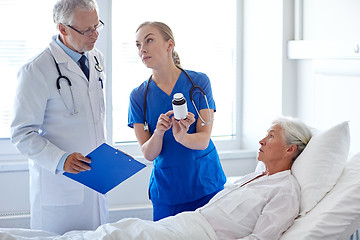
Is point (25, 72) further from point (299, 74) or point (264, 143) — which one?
point (299, 74)

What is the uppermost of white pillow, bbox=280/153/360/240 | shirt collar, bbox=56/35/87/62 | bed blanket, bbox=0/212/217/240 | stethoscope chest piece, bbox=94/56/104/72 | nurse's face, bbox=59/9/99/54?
nurse's face, bbox=59/9/99/54

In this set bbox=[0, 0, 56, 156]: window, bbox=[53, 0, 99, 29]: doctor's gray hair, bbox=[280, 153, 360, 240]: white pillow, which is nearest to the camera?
bbox=[280, 153, 360, 240]: white pillow

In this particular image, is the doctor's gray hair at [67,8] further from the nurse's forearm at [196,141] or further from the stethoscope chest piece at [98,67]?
the nurse's forearm at [196,141]

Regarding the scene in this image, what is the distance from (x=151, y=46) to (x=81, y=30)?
301 mm

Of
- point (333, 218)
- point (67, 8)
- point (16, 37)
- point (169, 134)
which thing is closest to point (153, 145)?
point (169, 134)

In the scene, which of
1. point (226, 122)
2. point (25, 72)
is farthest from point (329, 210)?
point (226, 122)

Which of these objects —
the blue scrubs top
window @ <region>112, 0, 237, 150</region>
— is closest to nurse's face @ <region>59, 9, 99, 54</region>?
the blue scrubs top

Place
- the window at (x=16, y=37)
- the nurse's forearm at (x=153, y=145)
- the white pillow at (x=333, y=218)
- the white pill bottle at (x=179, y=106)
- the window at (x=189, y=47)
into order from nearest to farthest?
1. the white pillow at (x=333, y=218)
2. the white pill bottle at (x=179, y=106)
3. the nurse's forearm at (x=153, y=145)
4. the window at (x=16, y=37)
5. the window at (x=189, y=47)

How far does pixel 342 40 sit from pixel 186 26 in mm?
1101

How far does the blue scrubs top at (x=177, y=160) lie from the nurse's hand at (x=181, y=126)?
0.33ft

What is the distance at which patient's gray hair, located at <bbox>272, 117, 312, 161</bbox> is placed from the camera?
83.1 inches

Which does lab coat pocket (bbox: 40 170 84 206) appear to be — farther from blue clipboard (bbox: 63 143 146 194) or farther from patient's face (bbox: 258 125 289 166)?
patient's face (bbox: 258 125 289 166)

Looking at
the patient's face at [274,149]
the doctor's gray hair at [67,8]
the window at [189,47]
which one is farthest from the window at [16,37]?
the patient's face at [274,149]

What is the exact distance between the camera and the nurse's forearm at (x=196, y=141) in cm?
208
